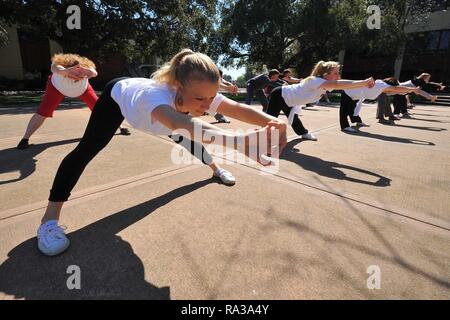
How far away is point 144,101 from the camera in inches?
68.0

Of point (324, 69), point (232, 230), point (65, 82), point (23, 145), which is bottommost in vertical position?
point (232, 230)

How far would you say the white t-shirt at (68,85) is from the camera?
442cm

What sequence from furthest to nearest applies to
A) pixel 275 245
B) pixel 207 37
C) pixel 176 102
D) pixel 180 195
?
pixel 207 37 < pixel 180 195 < pixel 275 245 < pixel 176 102

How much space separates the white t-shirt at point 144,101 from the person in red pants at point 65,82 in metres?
2.36

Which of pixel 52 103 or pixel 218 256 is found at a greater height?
pixel 52 103

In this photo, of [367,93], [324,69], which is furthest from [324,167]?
[367,93]

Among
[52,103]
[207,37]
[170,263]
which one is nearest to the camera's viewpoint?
[170,263]

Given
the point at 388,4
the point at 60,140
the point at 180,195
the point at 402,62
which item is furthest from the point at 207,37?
the point at 180,195

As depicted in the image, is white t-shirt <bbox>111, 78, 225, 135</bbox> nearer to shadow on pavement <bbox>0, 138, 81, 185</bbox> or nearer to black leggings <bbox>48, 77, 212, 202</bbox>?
black leggings <bbox>48, 77, 212, 202</bbox>

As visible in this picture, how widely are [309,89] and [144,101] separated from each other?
373 centimetres

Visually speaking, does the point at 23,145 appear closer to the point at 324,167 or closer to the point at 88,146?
the point at 88,146
